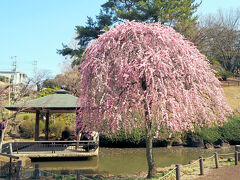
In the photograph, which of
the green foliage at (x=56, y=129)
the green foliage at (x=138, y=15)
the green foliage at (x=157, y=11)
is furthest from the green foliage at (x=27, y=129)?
the green foliage at (x=157, y=11)

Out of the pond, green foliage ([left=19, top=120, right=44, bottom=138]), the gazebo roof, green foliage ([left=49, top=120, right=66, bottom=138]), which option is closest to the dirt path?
the pond

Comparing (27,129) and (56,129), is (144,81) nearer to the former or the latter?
(56,129)

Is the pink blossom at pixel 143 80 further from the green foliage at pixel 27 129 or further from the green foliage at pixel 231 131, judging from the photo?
the green foliage at pixel 27 129

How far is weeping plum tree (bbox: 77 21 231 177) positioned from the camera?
7.38 m

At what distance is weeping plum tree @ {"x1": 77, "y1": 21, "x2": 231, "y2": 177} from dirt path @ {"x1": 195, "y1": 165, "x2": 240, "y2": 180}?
7.06 feet

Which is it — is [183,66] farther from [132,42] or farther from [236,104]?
[236,104]

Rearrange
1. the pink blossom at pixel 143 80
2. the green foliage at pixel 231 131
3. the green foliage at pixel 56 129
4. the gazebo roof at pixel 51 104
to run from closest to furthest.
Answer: the pink blossom at pixel 143 80, the gazebo roof at pixel 51 104, the green foliage at pixel 231 131, the green foliage at pixel 56 129

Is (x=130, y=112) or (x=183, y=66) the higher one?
(x=183, y=66)

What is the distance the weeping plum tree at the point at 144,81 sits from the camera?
24.2 feet

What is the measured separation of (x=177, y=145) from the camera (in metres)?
21.6

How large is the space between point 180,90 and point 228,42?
40256mm

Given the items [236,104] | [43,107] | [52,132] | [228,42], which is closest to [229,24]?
[228,42]

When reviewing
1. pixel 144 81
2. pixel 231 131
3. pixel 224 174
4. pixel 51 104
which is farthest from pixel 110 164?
pixel 231 131

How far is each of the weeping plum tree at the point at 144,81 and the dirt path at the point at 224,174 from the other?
2152 mm
